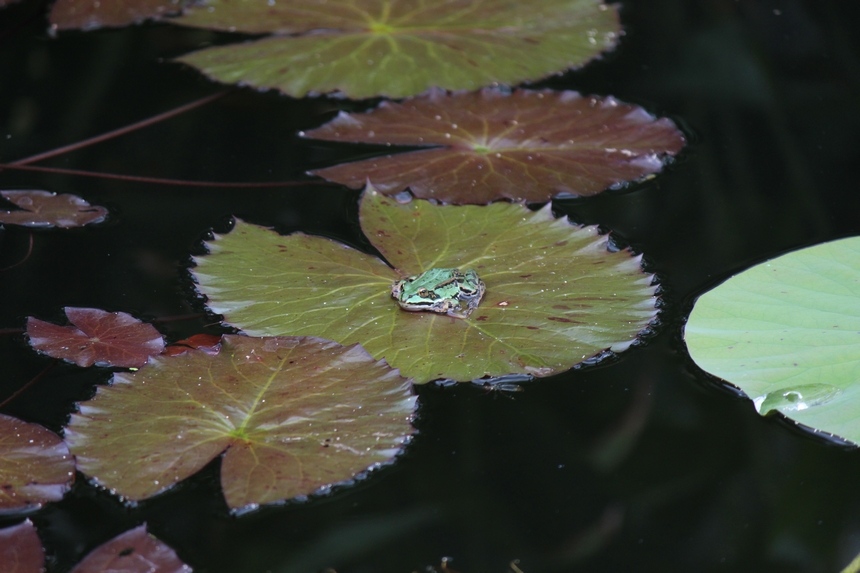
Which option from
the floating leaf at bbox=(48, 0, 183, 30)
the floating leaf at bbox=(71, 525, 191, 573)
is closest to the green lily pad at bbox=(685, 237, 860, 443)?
the floating leaf at bbox=(71, 525, 191, 573)

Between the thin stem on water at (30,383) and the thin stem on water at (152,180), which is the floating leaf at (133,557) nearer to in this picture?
the thin stem on water at (30,383)

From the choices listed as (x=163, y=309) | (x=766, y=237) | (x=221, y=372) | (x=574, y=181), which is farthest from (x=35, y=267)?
(x=766, y=237)

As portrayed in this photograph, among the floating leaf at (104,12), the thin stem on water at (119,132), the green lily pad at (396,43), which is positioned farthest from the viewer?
the floating leaf at (104,12)

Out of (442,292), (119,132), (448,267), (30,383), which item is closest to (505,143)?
(448,267)

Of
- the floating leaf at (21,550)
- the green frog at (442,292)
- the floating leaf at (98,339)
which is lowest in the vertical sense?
the floating leaf at (21,550)

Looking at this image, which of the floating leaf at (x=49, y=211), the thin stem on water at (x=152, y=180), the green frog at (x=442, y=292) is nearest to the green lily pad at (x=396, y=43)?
the thin stem on water at (x=152, y=180)

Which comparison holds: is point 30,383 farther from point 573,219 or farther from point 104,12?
point 104,12

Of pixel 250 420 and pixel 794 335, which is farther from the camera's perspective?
pixel 794 335
